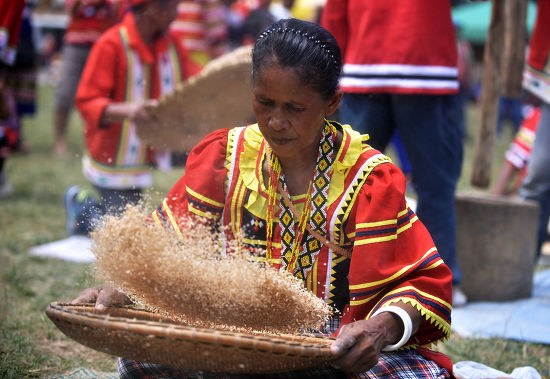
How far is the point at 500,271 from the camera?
3600mm

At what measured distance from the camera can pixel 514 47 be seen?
3447 mm

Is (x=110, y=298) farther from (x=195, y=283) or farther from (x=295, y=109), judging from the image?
(x=295, y=109)

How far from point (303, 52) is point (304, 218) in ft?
1.59

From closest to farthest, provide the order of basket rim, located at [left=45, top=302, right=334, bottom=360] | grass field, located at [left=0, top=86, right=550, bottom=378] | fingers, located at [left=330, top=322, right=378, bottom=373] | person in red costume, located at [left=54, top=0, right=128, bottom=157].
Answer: basket rim, located at [left=45, top=302, right=334, bottom=360]
fingers, located at [left=330, top=322, right=378, bottom=373]
grass field, located at [left=0, top=86, right=550, bottom=378]
person in red costume, located at [left=54, top=0, right=128, bottom=157]

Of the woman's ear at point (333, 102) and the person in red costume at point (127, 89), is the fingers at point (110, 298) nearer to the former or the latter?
the woman's ear at point (333, 102)

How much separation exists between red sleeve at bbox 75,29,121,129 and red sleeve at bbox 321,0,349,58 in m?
1.41

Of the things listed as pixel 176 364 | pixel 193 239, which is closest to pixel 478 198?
pixel 193 239

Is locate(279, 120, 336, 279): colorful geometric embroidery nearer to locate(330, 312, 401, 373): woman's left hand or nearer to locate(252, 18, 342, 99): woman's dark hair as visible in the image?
locate(252, 18, 342, 99): woman's dark hair

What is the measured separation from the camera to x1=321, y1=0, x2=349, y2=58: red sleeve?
3.07 meters

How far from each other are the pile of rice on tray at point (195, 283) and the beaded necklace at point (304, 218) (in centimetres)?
17

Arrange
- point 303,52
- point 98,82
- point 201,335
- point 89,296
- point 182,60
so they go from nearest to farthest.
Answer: point 201,335 → point 303,52 → point 89,296 → point 98,82 → point 182,60

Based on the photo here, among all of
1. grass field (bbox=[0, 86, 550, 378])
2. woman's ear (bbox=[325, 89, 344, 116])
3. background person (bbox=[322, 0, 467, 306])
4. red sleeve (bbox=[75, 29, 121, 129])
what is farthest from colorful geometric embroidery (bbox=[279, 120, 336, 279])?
red sleeve (bbox=[75, 29, 121, 129])

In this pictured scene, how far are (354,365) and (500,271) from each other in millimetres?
2280

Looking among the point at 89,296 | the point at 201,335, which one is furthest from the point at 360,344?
the point at 89,296
